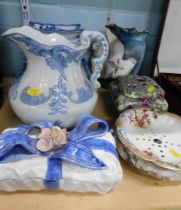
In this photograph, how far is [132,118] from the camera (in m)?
0.49

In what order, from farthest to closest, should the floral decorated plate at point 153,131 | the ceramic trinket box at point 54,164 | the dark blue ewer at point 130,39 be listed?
the dark blue ewer at point 130,39
the floral decorated plate at point 153,131
the ceramic trinket box at point 54,164

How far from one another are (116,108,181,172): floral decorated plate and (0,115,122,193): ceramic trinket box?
10cm

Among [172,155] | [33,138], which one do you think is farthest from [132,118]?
[33,138]

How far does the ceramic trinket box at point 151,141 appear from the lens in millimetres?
361

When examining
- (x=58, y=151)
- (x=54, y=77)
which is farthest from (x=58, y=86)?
(x=58, y=151)

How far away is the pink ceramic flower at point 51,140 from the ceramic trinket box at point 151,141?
113 millimetres

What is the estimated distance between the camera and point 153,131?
0.50 m

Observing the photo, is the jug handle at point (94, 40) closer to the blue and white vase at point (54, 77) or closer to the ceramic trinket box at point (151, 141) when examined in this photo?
the blue and white vase at point (54, 77)

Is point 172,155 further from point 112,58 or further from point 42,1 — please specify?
point 42,1

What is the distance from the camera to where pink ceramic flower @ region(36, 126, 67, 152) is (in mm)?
336

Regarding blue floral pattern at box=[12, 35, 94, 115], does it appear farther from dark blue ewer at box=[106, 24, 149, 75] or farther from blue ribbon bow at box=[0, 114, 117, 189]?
dark blue ewer at box=[106, 24, 149, 75]

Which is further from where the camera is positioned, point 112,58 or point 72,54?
point 112,58

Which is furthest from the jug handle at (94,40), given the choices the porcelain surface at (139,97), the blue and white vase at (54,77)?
the porcelain surface at (139,97)

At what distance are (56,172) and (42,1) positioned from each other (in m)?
0.46
